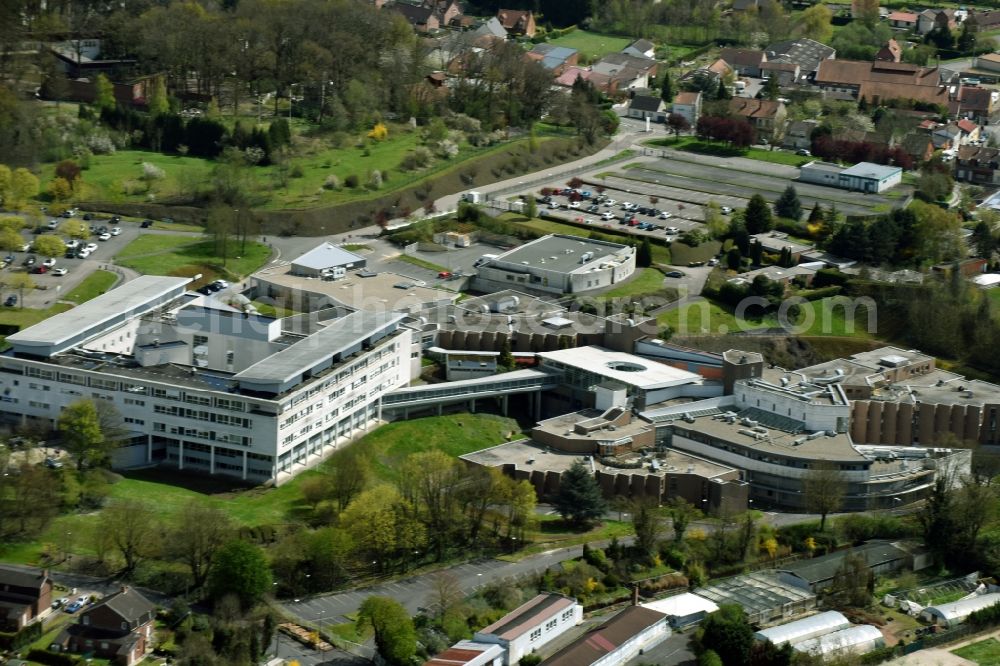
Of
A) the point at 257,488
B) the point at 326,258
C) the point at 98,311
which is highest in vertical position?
the point at 98,311

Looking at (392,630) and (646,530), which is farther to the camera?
Answer: (646,530)

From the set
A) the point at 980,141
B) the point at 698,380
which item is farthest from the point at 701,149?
the point at 698,380

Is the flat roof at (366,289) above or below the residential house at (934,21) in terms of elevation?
below

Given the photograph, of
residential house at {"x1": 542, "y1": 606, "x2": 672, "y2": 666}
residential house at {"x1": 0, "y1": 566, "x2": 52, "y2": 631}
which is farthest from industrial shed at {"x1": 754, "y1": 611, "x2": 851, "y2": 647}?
residential house at {"x1": 0, "y1": 566, "x2": 52, "y2": 631}

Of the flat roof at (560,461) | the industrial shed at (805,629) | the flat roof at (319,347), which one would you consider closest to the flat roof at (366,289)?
the flat roof at (319,347)

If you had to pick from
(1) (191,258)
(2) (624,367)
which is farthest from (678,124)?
(2) (624,367)

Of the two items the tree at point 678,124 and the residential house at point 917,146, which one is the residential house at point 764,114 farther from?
the residential house at point 917,146

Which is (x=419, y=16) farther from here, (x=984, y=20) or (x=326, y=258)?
(x=326, y=258)
